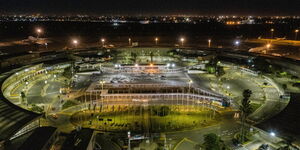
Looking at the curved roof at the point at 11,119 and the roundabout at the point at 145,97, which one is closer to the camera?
the curved roof at the point at 11,119

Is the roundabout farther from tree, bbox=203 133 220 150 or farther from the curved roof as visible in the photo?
tree, bbox=203 133 220 150

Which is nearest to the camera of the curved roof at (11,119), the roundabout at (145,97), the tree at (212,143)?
the tree at (212,143)

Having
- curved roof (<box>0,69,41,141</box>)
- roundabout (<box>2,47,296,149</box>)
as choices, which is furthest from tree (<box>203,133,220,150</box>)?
curved roof (<box>0,69,41,141</box>)

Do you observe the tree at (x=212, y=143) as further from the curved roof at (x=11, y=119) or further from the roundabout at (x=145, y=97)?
the curved roof at (x=11, y=119)

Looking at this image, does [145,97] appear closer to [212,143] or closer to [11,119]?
[212,143]

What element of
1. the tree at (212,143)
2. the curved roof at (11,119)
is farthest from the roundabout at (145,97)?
the tree at (212,143)

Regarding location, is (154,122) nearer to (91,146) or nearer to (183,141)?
(183,141)

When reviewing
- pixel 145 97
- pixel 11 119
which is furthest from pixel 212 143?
pixel 11 119

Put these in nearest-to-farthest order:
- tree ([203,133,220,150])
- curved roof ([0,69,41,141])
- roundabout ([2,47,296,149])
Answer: tree ([203,133,220,150])
curved roof ([0,69,41,141])
roundabout ([2,47,296,149])

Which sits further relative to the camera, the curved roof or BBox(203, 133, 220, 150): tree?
the curved roof
